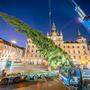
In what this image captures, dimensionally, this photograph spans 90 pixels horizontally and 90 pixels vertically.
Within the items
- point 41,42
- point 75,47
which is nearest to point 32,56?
point 75,47

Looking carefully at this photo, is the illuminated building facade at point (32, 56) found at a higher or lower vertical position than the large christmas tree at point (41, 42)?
higher

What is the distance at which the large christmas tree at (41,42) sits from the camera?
→ 15.3m

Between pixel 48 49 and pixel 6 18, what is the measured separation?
619 centimetres

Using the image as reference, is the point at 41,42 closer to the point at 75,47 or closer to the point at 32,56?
the point at 32,56

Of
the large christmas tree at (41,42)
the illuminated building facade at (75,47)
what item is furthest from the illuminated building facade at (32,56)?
the large christmas tree at (41,42)

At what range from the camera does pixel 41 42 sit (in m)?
17.6

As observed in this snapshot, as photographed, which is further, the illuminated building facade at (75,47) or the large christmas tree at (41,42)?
the illuminated building facade at (75,47)

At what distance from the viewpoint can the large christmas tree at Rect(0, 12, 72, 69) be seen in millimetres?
15320

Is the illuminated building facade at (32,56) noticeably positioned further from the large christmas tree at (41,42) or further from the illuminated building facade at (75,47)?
the large christmas tree at (41,42)

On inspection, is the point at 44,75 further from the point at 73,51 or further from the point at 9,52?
the point at 73,51

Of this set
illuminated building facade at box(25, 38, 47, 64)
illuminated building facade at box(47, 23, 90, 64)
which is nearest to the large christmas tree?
illuminated building facade at box(25, 38, 47, 64)

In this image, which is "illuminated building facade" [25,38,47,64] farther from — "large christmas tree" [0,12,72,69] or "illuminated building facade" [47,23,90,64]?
"large christmas tree" [0,12,72,69]

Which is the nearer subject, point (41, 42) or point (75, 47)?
point (41, 42)

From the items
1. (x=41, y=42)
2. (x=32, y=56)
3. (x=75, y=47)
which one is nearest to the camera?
(x=41, y=42)
